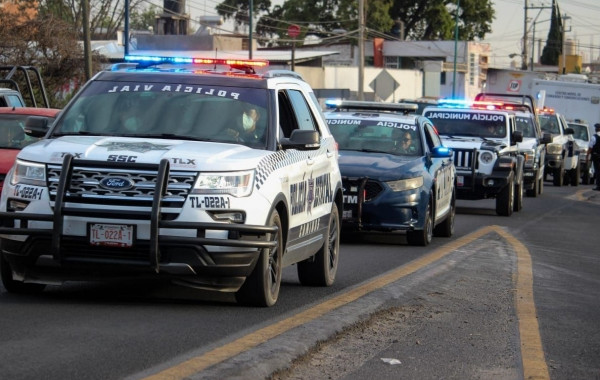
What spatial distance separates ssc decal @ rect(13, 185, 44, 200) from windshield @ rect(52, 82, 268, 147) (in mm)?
941

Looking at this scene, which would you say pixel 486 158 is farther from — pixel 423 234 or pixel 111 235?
pixel 111 235

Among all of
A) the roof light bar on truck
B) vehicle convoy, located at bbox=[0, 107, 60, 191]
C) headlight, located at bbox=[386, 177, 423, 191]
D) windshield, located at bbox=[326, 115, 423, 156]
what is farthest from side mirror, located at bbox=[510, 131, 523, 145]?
vehicle convoy, located at bbox=[0, 107, 60, 191]

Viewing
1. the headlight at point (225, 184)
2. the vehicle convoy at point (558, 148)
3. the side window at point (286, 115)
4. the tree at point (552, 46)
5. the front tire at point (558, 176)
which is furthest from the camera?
the tree at point (552, 46)

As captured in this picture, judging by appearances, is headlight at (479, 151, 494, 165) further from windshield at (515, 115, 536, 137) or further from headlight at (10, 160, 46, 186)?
headlight at (10, 160, 46, 186)

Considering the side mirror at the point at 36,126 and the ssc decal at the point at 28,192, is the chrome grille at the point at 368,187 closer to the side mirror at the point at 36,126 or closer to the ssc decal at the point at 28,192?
the side mirror at the point at 36,126

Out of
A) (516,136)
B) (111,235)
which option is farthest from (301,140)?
(516,136)

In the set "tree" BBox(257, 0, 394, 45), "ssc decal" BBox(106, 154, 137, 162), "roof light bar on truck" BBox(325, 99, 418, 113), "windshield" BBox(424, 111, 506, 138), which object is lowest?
"windshield" BBox(424, 111, 506, 138)

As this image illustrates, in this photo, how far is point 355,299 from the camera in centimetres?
1022

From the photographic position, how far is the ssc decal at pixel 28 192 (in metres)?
8.97

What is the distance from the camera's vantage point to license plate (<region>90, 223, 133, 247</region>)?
8.73m

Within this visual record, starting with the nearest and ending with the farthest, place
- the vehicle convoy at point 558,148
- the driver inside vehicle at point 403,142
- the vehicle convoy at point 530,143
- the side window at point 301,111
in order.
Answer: the side window at point 301,111, the driver inside vehicle at point 403,142, the vehicle convoy at point 530,143, the vehicle convoy at point 558,148

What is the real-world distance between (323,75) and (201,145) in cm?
5975


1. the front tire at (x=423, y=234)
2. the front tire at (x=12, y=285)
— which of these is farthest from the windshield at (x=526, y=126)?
the front tire at (x=12, y=285)

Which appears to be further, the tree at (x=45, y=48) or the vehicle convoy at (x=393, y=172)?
the tree at (x=45, y=48)
